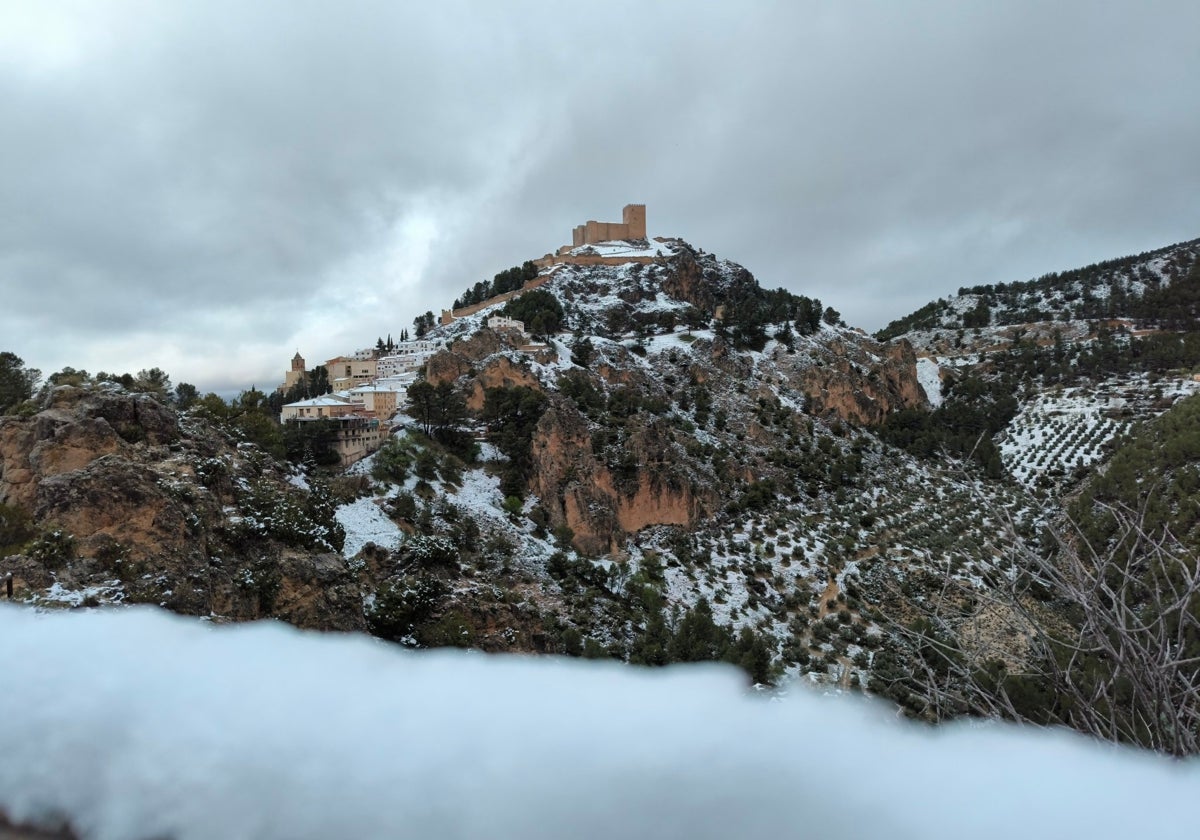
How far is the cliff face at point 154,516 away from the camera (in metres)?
6.15

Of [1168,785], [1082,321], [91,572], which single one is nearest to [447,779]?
[1168,785]

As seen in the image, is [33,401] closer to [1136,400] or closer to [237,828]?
[237,828]

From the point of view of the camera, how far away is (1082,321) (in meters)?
58.9

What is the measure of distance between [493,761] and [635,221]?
58691mm

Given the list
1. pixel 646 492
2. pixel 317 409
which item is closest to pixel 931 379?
pixel 646 492

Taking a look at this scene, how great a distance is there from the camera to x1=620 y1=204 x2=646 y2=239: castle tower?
56469mm

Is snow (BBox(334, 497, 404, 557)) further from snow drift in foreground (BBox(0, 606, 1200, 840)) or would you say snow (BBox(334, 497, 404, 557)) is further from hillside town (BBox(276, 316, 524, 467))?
snow drift in foreground (BBox(0, 606, 1200, 840))

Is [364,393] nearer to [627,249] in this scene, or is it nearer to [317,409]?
[317,409]

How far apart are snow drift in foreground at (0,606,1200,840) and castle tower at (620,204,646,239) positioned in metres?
58.1

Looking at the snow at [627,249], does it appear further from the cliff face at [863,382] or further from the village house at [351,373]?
the village house at [351,373]

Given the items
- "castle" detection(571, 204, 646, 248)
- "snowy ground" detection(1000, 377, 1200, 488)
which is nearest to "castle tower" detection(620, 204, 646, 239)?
"castle" detection(571, 204, 646, 248)

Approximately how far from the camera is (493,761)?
1.27 metres

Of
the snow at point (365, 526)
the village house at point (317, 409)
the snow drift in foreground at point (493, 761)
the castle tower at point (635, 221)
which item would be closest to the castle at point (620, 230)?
the castle tower at point (635, 221)

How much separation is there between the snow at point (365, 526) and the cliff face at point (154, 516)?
1625mm
